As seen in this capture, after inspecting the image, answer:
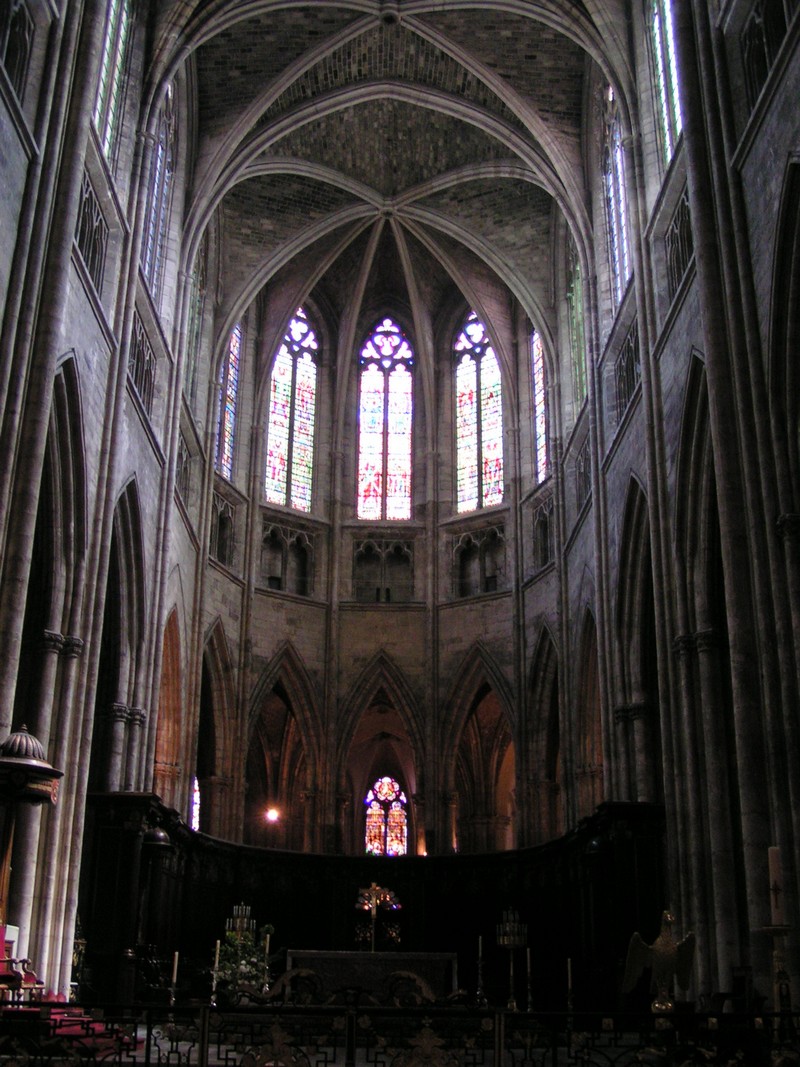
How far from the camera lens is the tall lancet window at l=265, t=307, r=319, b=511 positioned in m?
32.5

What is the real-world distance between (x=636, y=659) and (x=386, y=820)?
1693 cm

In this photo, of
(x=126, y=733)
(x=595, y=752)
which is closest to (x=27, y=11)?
(x=126, y=733)

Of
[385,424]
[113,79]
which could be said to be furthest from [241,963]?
[385,424]

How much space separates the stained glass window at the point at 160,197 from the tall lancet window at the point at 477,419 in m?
10.5

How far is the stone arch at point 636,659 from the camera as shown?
21.4 metres

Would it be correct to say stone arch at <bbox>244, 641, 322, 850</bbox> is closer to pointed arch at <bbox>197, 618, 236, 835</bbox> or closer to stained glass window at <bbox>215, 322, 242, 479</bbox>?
pointed arch at <bbox>197, 618, 236, 835</bbox>

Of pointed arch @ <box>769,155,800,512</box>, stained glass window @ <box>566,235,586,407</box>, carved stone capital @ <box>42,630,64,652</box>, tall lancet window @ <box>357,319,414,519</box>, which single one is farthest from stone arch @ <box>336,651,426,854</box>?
pointed arch @ <box>769,155,800,512</box>

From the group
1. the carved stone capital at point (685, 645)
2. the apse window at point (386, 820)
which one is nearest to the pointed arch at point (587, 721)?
the carved stone capital at point (685, 645)

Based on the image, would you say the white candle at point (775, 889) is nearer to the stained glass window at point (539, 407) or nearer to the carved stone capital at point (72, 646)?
the carved stone capital at point (72, 646)

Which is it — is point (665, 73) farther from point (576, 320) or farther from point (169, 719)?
point (169, 719)

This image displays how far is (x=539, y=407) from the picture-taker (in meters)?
31.4

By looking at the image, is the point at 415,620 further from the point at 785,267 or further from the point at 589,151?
the point at 785,267

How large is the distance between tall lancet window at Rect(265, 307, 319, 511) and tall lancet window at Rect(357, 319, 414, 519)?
1372mm

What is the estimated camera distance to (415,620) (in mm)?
31484
